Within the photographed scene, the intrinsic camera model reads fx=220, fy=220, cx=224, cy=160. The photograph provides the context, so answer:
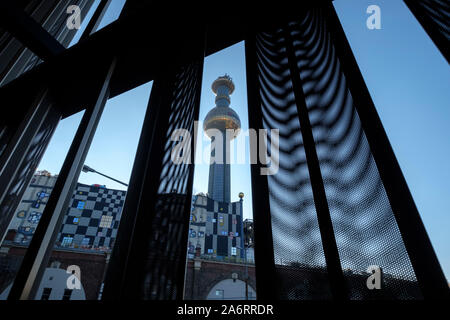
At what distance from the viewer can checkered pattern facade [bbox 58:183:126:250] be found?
10.3m

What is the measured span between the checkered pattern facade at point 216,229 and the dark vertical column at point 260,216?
12.1m

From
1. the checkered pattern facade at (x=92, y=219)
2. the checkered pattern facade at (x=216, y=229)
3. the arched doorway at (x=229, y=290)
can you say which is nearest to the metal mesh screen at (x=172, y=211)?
the arched doorway at (x=229, y=290)

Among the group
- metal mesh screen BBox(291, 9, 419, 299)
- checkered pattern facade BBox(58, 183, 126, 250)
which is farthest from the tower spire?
metal mesh screen BBox(291, 9, 419, 299)

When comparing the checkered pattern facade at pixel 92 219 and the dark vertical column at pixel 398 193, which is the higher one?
the checkered pattern facade at pixel 92 219

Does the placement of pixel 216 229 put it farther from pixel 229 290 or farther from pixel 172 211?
pixel 172 211

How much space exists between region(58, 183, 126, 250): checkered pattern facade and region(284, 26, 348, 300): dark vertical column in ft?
36.1

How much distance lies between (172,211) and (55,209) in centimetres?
74

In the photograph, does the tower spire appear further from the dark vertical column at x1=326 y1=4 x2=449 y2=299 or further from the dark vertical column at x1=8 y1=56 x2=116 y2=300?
the dark vertical column at x1=326 y1=4 x2=449 y2=299

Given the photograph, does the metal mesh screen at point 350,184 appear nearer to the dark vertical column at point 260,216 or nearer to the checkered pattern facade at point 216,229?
the dark vertical column at point 260,216

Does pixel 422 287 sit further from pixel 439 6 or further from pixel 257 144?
pixel 439 6

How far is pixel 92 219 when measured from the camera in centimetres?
1084

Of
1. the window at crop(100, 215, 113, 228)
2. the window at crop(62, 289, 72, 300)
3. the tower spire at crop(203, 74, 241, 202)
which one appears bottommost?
the window at crop(62, 289, 72, 300)

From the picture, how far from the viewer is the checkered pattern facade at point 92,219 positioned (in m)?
Result: 10.3
